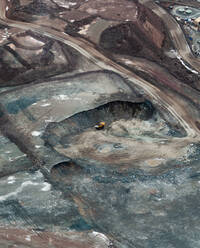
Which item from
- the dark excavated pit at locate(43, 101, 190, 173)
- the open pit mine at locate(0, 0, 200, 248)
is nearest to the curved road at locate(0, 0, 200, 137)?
the open pit mine at locate(0, 0, 200, 248)

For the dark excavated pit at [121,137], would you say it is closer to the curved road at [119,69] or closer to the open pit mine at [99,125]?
the open pit mine at [99,125]

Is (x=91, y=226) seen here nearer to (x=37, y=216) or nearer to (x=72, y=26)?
(x=37, y=216)

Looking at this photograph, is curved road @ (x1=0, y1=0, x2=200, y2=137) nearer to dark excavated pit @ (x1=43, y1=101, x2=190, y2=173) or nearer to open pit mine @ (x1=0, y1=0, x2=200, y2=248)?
open pit mine @ (x1=0, y1=0, x2=200, y2=248)

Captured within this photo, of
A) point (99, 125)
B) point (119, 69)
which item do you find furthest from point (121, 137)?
point (119, 69)

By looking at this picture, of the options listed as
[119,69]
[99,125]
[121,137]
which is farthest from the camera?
[119,69]

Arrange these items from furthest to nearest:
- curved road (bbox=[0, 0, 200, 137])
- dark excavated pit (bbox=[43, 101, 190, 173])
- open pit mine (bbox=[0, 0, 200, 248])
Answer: curved road (bbox=[0, 0, 200, 137])
dark excavated pit (bbox=[43, 101, 190, 173])
open pit mine (bbox=[0, 0, 200, 248])

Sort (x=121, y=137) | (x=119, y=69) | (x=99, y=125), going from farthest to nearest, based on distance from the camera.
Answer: (x=119, y=69)
(x=99, y=125)
(x=121, y=137)

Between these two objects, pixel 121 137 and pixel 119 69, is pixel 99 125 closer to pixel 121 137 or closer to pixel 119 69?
pixel 121 137

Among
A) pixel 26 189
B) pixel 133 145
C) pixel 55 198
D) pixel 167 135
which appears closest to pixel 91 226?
pixel 55 198
